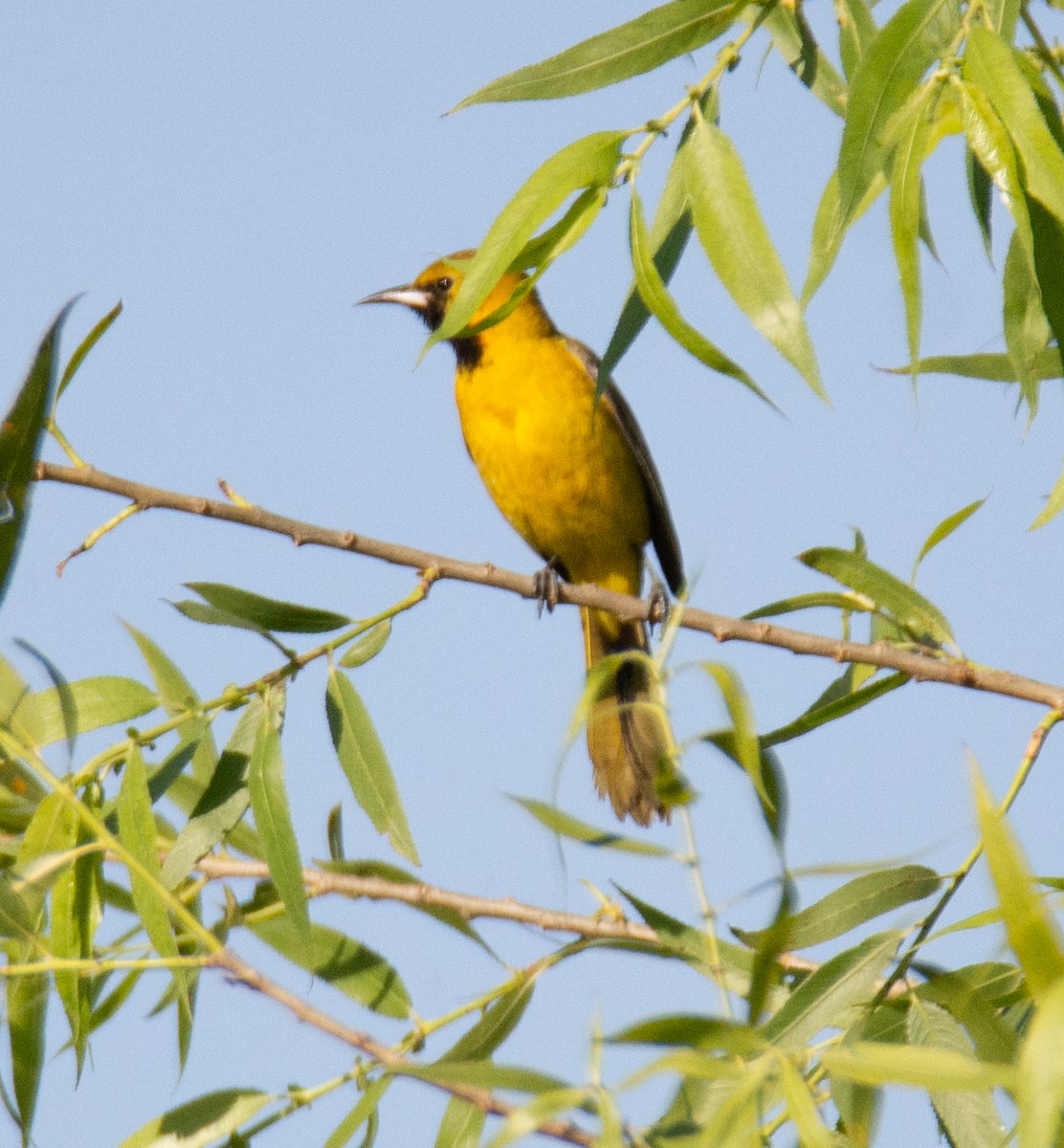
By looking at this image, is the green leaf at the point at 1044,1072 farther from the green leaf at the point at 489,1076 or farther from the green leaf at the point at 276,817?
the green leaf at the point at 276,817

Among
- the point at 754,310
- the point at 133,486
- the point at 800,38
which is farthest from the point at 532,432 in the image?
the point at 754,310

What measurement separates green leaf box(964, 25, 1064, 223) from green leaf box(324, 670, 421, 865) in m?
1.05

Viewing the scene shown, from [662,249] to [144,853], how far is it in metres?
0.98

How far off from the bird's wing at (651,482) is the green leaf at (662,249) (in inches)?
108

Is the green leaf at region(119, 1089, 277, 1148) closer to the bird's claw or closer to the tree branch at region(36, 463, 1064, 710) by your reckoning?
the tree branch at region(36, 463, 1064, 710)

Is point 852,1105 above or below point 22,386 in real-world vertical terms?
below

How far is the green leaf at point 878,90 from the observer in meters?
1.77

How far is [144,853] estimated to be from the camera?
73.7 inches

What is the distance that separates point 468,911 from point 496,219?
2.91 ft

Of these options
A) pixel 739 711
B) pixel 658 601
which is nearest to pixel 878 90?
pixel 739 711

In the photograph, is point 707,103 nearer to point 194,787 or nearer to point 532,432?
point 194,787

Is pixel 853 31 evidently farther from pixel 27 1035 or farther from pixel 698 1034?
pixel 27 1035

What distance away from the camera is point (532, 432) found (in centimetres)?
469

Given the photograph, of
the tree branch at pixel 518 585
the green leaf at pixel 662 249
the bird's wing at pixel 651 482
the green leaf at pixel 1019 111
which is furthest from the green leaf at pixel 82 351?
the bird's wing at pixel 651 482
